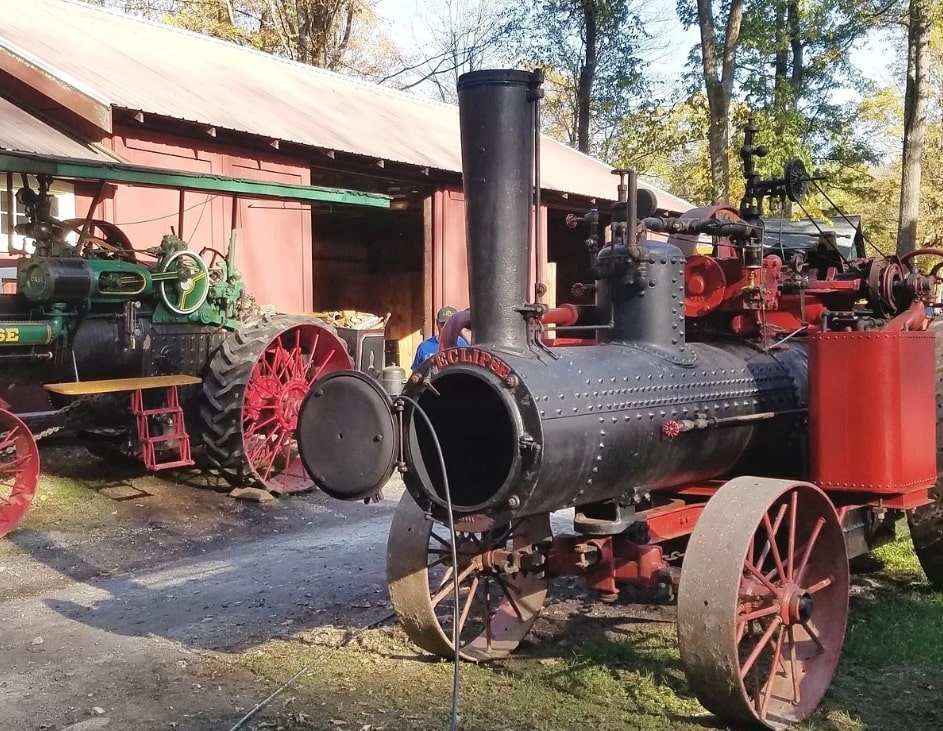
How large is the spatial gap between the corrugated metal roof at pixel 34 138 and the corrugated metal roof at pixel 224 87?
482mm

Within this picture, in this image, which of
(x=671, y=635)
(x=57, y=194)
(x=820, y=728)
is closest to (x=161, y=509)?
(x=57, y=194)

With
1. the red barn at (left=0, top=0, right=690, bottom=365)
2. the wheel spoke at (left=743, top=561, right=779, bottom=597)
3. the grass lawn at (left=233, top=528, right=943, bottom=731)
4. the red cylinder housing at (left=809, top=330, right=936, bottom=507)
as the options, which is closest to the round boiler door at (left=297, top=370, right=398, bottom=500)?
the grass lawn at (left=233, top=528, right=943, bottom=731)

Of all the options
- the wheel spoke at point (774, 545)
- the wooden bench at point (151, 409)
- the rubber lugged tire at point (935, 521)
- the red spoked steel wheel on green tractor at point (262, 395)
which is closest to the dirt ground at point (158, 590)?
the red spoked steel wheel on green tractor at point (262, 395)

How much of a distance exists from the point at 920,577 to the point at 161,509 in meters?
5.30

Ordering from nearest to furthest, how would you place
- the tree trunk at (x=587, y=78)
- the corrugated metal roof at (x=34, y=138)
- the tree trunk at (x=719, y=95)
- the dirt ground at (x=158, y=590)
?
the dirt ground at (x=158, y=590) < the corrugated metal roof at (x=34, y=138) < the tree trunk at (x=719, y=95) < the tree trunk at (x=587, y=78)

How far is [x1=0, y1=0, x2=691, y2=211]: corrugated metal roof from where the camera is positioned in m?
9.89

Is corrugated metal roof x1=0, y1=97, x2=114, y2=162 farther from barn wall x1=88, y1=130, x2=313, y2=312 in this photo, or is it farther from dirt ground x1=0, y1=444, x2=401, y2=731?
dirt ground x1=0, y1=444, x2=401, y2=731

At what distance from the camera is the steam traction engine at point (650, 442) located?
3.40 m

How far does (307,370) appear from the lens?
28.0ft

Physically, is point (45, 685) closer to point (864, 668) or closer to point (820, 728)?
point (820, 728)

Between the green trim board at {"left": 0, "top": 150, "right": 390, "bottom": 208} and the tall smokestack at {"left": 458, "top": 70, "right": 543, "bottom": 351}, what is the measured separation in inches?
160

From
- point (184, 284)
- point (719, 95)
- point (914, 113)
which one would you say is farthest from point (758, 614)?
point (914, 113)

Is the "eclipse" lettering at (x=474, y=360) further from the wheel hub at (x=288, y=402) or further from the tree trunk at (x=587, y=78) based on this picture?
the tree trunk at (x=587, y=78)

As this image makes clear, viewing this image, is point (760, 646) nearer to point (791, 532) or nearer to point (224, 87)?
point (791, 532)
